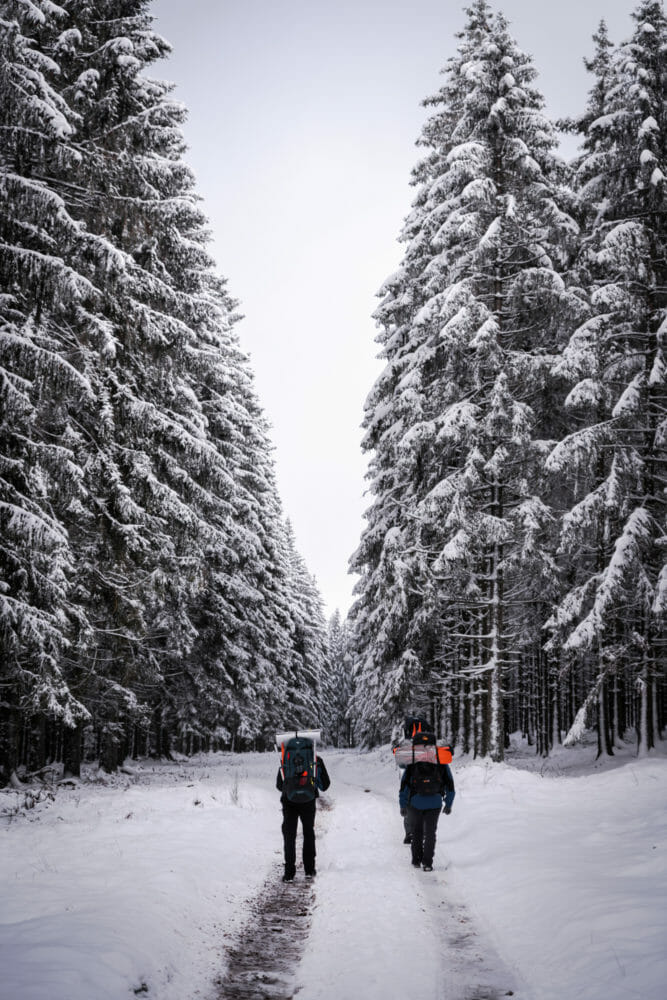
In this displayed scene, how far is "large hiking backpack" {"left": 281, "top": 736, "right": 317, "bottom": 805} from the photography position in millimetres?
8312

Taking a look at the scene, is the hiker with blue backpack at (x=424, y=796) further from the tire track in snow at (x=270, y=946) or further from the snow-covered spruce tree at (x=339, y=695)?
Result: the snow-covered spruce tree at (x=339, y=695)

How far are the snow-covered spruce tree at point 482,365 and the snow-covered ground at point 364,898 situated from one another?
5.75m

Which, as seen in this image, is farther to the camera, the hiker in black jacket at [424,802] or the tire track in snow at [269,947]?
the hiker in black jacket at [424,802]

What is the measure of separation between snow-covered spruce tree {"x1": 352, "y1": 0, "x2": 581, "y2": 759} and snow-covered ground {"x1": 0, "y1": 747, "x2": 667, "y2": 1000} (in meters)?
5.75

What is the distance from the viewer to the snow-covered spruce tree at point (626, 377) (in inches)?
560

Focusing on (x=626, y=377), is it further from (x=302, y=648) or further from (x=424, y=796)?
(x=302, y=648)

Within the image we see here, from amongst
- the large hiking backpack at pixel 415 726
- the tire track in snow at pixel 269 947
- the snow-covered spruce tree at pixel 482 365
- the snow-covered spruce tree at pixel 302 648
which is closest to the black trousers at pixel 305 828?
the tire track in snow at pixel 269 947

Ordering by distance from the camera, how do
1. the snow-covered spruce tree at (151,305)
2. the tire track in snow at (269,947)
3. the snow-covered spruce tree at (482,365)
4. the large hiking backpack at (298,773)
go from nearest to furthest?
the tire track in snow at (269,947) → the large hiking backpack at (298,773) → the snow-covered spruce tree at (151,305) → the snow-covered spruce tree at (482,365)

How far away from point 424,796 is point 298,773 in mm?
1853

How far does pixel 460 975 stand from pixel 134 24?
1736 cm

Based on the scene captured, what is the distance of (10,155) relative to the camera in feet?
36.3

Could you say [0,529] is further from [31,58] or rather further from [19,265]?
[31,58]

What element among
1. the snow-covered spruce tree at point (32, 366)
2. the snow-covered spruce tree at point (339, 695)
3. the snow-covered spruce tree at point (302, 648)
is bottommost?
the snow-covered spruce tree at point (339, 695)

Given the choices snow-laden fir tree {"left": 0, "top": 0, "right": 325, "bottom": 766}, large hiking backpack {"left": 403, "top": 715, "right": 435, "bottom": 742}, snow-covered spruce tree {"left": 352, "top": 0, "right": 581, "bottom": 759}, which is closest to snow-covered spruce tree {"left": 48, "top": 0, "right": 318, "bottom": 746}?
snow-laden fir tree {"left": 0, "top": 0, "right": 325, "bottom": 766}
